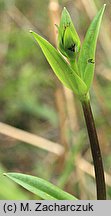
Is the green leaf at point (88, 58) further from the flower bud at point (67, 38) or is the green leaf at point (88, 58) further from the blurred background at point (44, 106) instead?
the blurred background at point (44, 106)

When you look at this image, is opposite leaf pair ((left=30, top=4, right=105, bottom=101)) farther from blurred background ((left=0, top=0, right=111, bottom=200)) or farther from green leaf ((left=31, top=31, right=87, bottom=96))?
blurred background ((left=0, top=0, right=111, bottom=200))

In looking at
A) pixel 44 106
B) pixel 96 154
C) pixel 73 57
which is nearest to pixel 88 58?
pixel 73 57

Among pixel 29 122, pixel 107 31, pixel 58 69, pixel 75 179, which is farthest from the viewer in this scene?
pixel 29 122

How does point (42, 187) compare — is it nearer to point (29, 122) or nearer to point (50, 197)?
point (50, 197)

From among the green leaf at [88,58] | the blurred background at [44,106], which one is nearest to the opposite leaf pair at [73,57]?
the green leaf at [88,58]

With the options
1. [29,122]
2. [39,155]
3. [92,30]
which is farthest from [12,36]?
[92,30]

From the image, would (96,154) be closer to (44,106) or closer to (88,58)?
(88,58)
